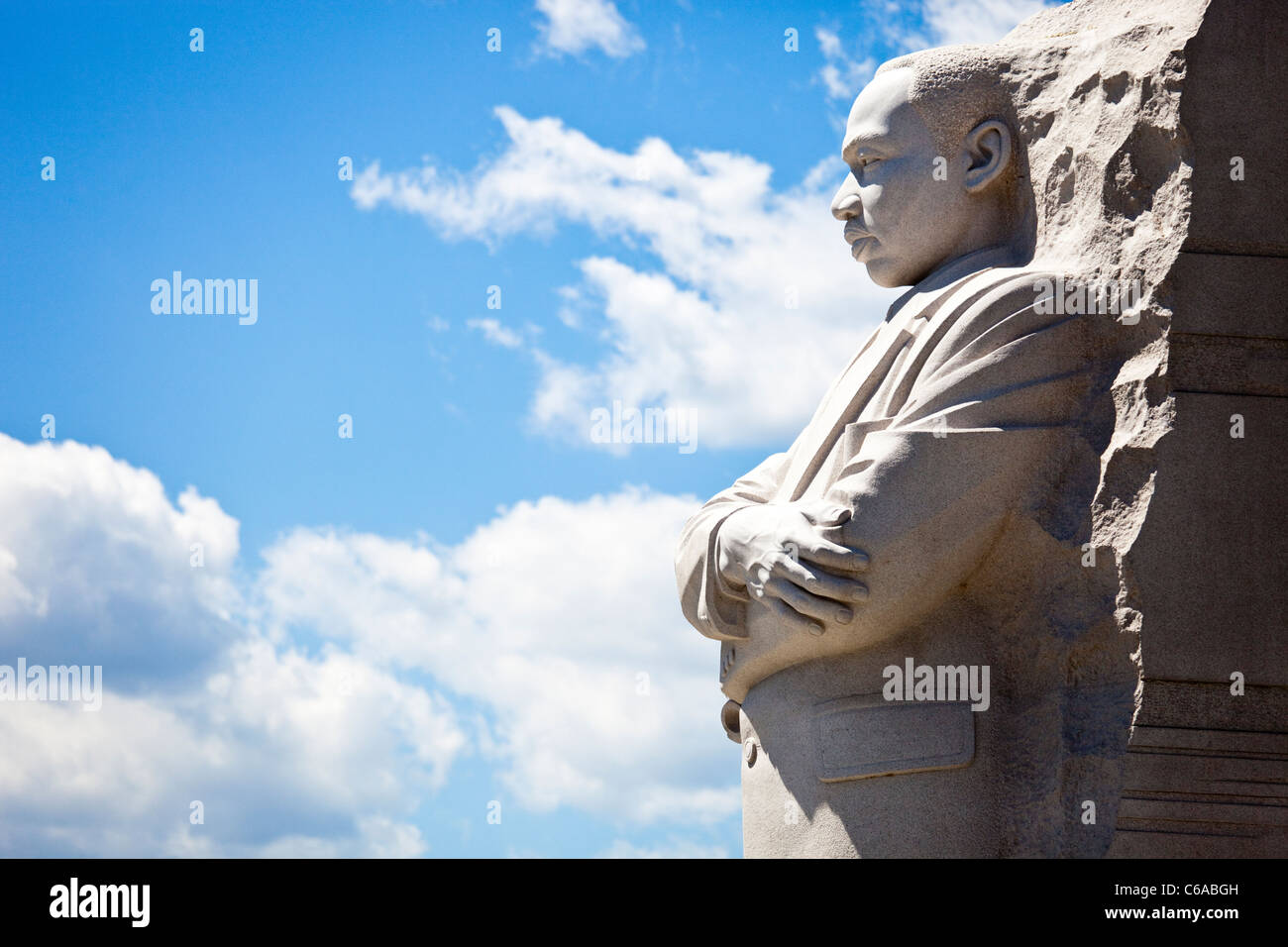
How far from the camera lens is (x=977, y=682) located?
627 centimetres

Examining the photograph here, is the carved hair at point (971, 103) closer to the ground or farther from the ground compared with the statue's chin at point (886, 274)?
farther from the ground

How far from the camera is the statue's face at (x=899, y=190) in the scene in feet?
22.7

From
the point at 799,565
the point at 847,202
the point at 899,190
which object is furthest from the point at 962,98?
the point at 799,565

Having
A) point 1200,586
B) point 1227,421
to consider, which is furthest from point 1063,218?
point 1200,586

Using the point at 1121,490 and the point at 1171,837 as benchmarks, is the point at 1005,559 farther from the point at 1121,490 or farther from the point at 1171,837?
the point at 1171,837

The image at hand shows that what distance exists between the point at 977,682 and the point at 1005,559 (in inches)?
19.8

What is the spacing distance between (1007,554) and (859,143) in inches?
79.6

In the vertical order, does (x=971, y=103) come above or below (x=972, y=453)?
above

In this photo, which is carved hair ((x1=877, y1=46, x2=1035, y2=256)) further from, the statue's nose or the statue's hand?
the statue's hand

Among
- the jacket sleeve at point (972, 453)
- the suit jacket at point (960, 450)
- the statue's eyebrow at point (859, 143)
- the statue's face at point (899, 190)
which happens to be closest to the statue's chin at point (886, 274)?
the statue's face at point (899, 190)

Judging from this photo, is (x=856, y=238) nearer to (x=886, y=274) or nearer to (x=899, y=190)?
(x=886, y=274)

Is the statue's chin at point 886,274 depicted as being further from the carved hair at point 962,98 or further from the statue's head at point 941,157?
the carved hair at point 962,98

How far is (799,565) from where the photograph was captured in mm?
6191

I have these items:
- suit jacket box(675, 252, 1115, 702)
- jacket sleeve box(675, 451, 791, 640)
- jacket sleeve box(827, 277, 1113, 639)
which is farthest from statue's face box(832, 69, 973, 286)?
jacket sleeve box(675, 451, 791, 640)
